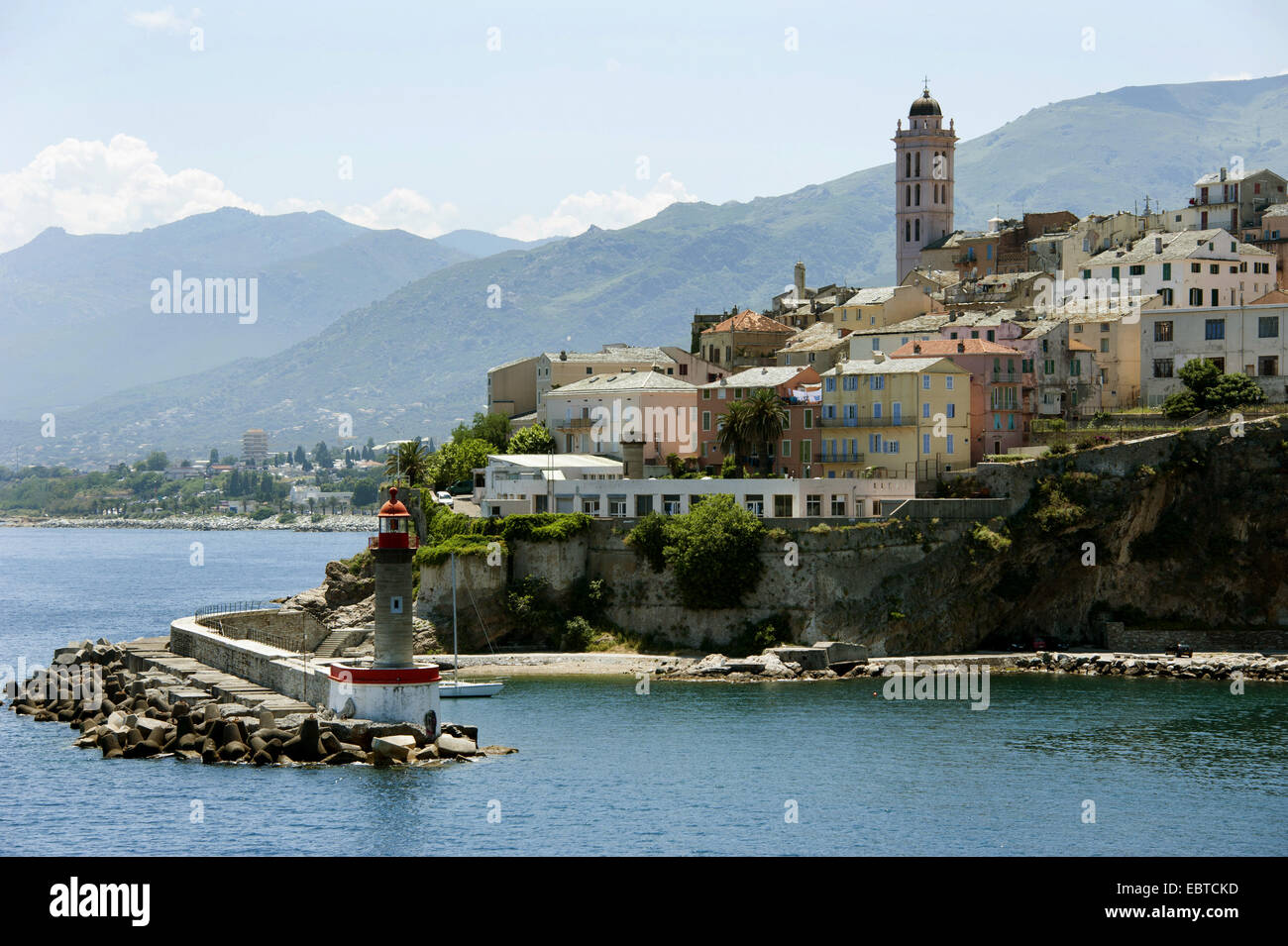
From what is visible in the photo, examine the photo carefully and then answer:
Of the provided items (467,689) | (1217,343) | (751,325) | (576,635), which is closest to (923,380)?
(1217,343)

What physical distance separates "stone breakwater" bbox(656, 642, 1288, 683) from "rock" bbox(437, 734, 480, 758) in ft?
63.6

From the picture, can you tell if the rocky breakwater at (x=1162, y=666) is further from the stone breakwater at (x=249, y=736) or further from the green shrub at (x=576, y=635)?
the stone breakwater at (x=249, y=736)

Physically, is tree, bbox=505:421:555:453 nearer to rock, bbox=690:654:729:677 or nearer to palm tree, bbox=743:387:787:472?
palm tree, bbox=743:387:787:472

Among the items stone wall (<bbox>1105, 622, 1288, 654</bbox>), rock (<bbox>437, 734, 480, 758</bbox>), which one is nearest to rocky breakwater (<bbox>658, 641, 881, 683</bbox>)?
stone wall (<bbox>1105, 622, 1288, 654</bbox>)

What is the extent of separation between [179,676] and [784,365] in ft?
146

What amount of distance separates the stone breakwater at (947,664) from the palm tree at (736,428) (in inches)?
501

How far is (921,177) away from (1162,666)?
213ft

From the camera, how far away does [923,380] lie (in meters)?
81.4

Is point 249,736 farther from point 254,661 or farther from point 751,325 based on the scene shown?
point 751,325

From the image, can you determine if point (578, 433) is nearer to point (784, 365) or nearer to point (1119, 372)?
point (784, 365)

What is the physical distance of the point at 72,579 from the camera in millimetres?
156125
